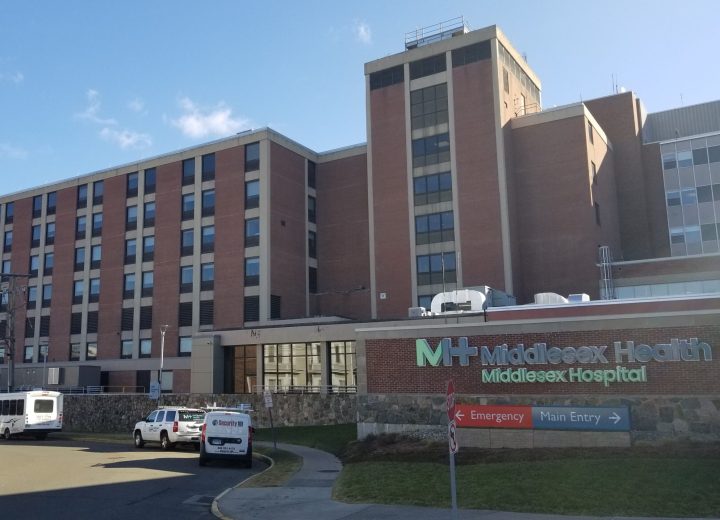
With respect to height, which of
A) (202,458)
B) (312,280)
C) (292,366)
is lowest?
(202,458)

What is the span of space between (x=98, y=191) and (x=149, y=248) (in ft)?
32.8

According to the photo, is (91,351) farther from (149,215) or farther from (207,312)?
(207,312)

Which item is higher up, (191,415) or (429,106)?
(429,106)

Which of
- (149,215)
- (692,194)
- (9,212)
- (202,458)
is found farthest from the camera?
(9,212)

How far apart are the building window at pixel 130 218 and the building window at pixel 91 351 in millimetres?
11259

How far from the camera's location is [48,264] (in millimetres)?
70188

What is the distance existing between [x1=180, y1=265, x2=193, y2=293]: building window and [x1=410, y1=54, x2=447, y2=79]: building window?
24763mm

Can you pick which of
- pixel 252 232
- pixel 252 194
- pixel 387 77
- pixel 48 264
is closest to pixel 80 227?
pixel 48 264

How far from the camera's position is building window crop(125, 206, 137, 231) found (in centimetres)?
6425

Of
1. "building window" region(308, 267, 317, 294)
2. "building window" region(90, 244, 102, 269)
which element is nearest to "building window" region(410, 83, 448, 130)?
"building window" region(308, 267, 317, 294)

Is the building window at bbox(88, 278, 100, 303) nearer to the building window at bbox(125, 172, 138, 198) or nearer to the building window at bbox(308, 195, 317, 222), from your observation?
the building window at bbox(125, 172, 138, 198)

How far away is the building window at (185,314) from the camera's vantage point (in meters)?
58.4

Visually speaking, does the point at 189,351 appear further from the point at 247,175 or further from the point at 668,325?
the point at 668,325

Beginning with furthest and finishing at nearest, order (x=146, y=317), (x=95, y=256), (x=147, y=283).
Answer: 1. (x=95, y=256)
2. (x=147, y=283)
3. (x=146, y=317)
